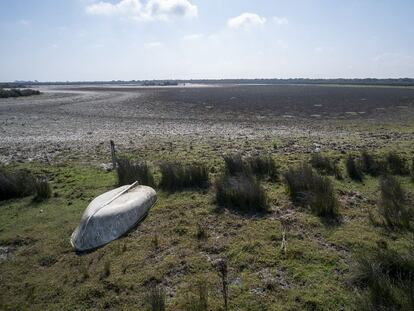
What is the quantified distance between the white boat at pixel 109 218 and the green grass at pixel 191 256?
18cm

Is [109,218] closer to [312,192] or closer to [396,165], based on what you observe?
[312,192]

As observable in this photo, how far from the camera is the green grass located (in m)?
4.59

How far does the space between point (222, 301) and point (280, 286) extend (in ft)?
2.86

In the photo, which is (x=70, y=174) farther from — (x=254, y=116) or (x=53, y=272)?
(x=254, y=116)

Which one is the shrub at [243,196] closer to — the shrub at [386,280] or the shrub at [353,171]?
the shrub at [386,280]

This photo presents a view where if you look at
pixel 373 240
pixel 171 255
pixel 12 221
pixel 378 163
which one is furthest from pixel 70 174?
pixel 378 163

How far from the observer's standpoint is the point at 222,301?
14.6 feet

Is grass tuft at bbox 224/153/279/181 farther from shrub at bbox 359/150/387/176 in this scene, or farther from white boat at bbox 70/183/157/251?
white boat at bbox 70/183/157/251

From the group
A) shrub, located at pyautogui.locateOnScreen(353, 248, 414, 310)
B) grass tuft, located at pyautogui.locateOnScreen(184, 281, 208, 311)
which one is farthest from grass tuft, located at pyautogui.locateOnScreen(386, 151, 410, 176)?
grass tuft, located at pyautogui.locateOnScreen(184, 281, 208, 311)

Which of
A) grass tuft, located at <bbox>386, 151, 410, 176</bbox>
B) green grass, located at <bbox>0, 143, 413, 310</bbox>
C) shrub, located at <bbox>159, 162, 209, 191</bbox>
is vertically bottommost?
green grass, located at <bbox>0, 143, 413, 310</bbox>

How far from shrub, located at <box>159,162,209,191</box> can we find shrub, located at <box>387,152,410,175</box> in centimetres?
522

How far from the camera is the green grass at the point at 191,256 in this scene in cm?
459

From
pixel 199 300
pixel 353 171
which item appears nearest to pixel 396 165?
pixel 353 171

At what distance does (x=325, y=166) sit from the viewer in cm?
993
